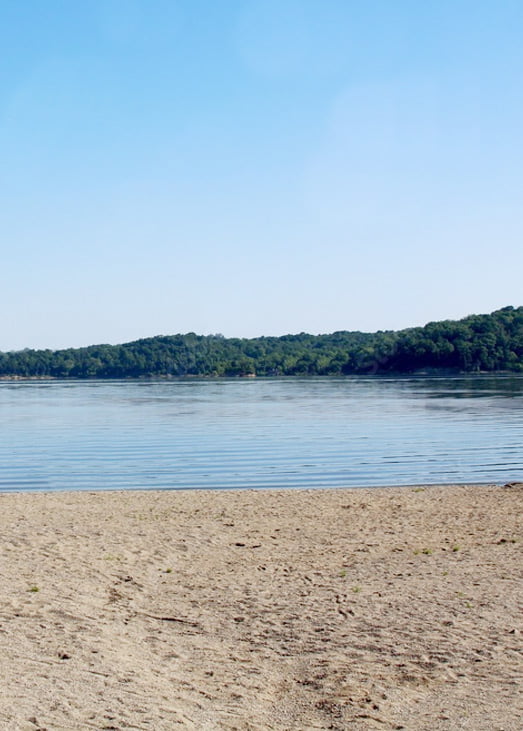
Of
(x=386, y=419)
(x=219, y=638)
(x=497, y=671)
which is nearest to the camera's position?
(x=497, y=671)

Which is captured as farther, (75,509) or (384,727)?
(75,509)

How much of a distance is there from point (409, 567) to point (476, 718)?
5994mm

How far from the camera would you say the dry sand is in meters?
7.25

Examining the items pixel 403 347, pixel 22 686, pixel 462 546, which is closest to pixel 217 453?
pixel 462 546

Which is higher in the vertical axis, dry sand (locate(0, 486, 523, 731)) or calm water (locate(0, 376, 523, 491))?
dry sand (locate(0, 486, 523, 731))

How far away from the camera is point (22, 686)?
7383 mm

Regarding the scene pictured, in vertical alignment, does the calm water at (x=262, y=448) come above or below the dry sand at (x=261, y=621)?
below

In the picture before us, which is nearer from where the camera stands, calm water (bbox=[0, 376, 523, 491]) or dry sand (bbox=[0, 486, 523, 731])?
dry sand (bbox=[0, 486, 523, 731])

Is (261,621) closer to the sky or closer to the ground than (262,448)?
closer to the sky

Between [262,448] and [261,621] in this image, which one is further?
[262,448]

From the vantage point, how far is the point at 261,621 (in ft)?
33.2

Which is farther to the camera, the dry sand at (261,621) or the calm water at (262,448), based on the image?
the calm water at (262,448)

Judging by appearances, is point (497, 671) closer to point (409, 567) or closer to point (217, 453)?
point (409, 567)

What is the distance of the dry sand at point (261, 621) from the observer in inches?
285
